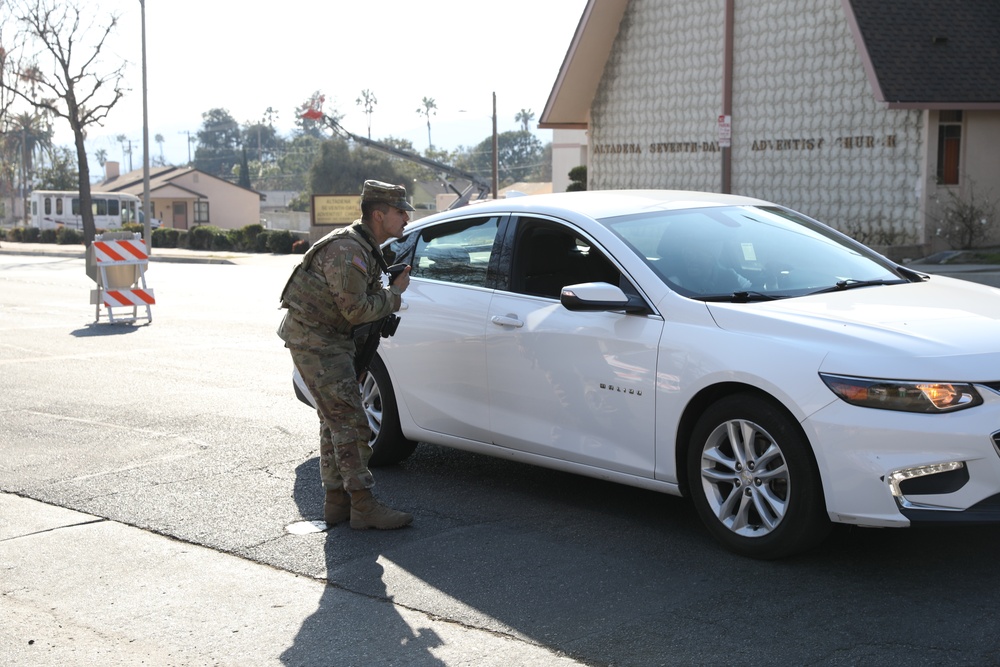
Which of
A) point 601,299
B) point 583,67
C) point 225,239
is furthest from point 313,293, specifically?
point 225,239

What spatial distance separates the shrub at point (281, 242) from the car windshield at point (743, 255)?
121 ft

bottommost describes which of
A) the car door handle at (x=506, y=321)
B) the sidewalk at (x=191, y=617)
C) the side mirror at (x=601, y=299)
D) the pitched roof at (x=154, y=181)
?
the sidewalk at (x=191, y=617)

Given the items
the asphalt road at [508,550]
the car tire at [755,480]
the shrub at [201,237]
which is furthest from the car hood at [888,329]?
the shrub at [201,237]

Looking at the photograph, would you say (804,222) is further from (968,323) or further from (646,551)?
(646,551)

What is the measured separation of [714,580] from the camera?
492 centimetres

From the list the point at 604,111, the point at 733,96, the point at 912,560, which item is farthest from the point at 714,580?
the point at 604,111

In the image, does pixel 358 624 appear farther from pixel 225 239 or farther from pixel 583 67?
pixel 225 239

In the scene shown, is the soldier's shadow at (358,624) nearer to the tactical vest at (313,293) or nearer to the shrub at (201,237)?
the tactical vest at (313,293)

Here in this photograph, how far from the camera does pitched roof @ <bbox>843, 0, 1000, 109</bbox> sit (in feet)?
78.5

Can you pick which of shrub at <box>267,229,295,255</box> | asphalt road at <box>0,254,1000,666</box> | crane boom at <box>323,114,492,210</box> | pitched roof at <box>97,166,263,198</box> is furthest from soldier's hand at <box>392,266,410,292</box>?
pitched roof at <box>97,166,263,198</box>

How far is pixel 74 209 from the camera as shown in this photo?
64.8 metres

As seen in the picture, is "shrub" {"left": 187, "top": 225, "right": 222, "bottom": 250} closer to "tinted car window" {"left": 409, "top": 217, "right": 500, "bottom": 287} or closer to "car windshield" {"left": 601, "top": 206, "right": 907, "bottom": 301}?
"tinted car window" {"left": 409, "top": 217, "right": 500, "bottom": 287}

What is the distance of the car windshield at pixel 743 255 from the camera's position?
18.7 feet

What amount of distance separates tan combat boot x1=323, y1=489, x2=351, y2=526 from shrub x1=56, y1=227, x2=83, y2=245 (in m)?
52.1
